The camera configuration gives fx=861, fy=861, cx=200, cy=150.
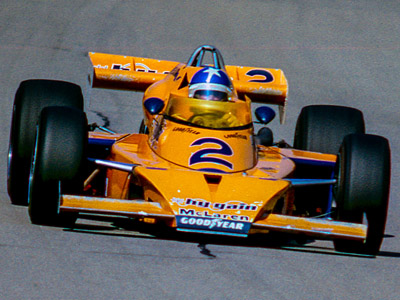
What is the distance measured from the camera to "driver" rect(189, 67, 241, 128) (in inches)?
342

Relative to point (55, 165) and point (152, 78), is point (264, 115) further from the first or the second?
point (55, 165)

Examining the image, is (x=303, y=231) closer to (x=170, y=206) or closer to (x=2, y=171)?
(x=170, y=206)

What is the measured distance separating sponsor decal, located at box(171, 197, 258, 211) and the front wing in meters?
0.12

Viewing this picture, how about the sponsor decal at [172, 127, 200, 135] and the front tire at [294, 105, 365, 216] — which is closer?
the sponsor decal at [172, 127, 200, 135]

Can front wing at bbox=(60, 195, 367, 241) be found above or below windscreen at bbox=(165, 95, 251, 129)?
below

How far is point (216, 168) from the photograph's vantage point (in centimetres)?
797

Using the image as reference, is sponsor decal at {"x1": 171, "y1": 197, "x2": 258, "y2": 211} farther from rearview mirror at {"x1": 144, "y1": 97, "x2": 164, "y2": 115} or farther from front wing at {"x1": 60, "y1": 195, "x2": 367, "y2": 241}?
→ rearview mirror at {"x1": 144, "y1": 97, "x2": 164, "y2": 115}

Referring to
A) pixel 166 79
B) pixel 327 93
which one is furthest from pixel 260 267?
pixel 327 93

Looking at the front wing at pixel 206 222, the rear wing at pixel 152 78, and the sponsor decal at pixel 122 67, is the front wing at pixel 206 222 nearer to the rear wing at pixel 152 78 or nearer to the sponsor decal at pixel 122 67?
the rear wing at pixel 152 78

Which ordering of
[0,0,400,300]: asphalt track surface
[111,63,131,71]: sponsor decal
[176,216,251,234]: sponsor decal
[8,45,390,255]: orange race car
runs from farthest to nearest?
[111,63,131,71]: sponsor decal, [8,45,390,255]: orange race car, [176,216,251,234]: sponsor decal, [0,0,400,300]: asphalt track surface

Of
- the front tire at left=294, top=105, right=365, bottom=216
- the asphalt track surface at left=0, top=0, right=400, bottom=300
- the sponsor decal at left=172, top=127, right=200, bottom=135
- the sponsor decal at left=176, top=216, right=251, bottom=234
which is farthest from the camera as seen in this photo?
the front tire at left=294, top=105, right=365, bottom=216

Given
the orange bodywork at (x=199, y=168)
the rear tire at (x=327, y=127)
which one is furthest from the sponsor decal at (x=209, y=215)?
the rear tire at (x=327, y=127)

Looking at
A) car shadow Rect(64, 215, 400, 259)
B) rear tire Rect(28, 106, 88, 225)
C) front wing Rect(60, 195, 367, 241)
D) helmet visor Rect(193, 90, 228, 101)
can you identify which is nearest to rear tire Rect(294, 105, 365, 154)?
helmet visor Rect(193, 90, 228, 101)

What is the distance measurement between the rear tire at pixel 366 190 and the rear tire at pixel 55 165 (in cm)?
234
